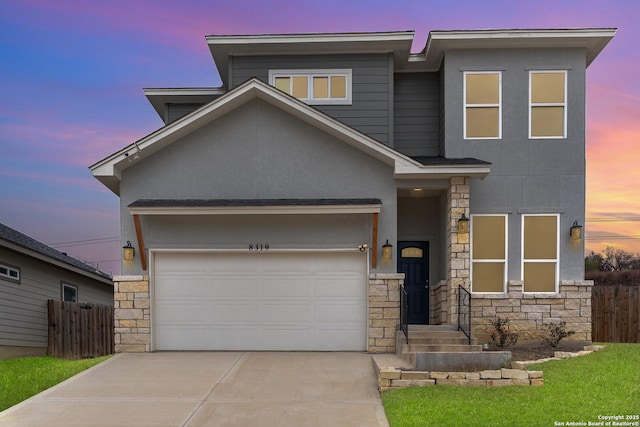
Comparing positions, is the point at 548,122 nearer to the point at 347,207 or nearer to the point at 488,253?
the point at 488,253

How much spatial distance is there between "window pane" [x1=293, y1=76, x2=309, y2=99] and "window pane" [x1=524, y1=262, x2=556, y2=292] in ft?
21.9

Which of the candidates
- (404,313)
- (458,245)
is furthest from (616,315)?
(404,313)

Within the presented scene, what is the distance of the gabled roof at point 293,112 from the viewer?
36.4 feet

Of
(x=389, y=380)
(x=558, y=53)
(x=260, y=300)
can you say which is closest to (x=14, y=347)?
(x=260, y=300)

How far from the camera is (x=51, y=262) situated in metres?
15.5

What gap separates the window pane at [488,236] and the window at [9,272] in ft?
38.5

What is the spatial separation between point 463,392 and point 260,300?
5167mm

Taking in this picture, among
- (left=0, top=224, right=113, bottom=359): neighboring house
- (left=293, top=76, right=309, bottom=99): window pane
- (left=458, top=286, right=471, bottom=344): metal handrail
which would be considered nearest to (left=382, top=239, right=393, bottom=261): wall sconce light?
(left=458, top=286, right=471, bottom=344): metal handrail

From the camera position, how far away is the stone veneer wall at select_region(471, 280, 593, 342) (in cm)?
1200

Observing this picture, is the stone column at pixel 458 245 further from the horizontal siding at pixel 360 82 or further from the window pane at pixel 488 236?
the horizontal siding at pixel 360 82

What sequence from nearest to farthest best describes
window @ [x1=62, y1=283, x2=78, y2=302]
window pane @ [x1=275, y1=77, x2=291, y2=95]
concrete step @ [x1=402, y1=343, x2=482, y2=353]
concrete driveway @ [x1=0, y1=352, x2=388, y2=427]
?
1. concrete driveway @ [x1=0, y1=352, x2=388, y2=427]
2. concrete step @ [x1=402, y1=343, x2=482, y2=353]
3. window pane @ [x1=275, y1=77, x2=291, y2=95]
4. window @ [x1=62, y1=283, x2=78, y2=302]

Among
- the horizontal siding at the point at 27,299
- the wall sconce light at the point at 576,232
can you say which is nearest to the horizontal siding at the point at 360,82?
the wall sconce light at the point at 576,232

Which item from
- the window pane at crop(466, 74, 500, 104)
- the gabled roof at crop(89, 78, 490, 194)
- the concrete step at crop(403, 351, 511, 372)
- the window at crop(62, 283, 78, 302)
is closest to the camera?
the concrete step at crop(403, 351, 511, 372)

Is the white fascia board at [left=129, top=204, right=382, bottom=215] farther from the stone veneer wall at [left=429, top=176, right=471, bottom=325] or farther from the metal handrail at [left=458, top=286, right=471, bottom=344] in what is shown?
the metal handrail at [left=458, top=286, right=471, bottom=344]
